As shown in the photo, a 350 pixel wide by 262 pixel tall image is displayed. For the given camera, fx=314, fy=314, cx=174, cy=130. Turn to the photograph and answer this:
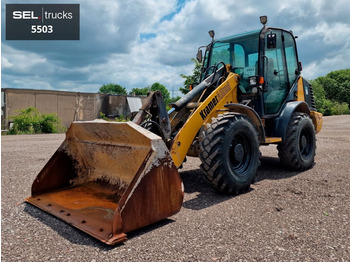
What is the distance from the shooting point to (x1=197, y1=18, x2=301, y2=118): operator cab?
597cm

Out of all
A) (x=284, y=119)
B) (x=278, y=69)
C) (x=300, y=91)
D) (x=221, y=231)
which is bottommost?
(x=221, y=231)

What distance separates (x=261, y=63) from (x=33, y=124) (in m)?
17.7

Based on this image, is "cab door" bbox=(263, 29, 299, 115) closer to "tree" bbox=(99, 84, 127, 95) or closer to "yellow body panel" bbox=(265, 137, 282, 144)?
"yellow body panel" bbox=(265, 137, 282, 144)

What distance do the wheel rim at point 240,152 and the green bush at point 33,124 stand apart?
1781 cm

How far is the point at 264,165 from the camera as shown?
23.8ft

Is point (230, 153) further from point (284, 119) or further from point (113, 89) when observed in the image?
point (113, 89)

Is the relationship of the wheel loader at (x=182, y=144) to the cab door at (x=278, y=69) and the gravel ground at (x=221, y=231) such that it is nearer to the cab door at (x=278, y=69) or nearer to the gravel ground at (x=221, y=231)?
the cab door at (x=278, y=69)

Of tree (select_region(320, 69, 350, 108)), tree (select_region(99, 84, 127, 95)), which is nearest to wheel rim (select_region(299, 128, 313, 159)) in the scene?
tree (select_region(320, 69, 350, 108))

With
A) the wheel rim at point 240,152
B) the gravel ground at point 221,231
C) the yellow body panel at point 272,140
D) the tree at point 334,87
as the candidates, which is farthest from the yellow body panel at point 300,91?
the tree at point 334,87

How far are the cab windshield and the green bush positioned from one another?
16530mm

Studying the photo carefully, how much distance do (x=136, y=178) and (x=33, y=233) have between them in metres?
1.33

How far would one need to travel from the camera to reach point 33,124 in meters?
20.1

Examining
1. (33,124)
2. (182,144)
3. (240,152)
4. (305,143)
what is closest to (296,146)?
(305,143)

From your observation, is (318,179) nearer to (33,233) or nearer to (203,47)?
(203,47)
